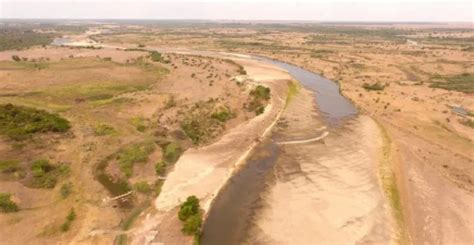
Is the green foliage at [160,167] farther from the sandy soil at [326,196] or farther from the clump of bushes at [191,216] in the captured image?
the sandy soil at [326,196]

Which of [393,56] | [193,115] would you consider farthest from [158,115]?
[393,56]

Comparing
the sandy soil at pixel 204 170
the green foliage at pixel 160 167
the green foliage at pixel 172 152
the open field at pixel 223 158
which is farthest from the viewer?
the green foliage at pixel 172 152

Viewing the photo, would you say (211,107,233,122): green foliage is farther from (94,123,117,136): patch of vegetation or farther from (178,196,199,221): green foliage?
(178,196,199,221): green foliage

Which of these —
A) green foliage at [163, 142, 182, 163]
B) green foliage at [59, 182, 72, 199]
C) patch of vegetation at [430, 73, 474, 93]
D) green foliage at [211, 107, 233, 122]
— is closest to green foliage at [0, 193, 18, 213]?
green foliage at [59, 182, 72, 199]

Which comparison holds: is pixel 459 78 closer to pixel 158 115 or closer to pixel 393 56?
pixel 393 56

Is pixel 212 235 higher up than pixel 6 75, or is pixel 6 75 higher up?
pixel 6 75

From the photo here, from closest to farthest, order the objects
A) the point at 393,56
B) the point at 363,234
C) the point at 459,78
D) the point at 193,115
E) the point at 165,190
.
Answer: the point at 363,234, the point at 165,190, the point at 193,115, the point at 459,78, the point at 393,56

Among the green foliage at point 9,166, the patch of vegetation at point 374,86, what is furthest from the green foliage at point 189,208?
the patch of vegetation at point 374,86
